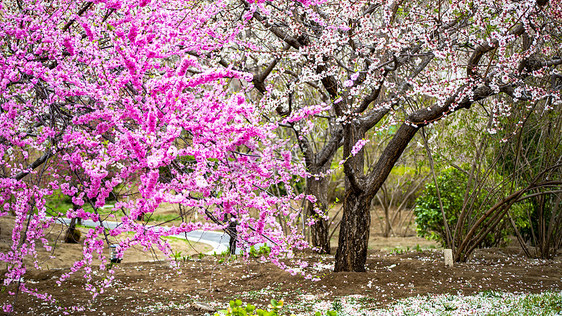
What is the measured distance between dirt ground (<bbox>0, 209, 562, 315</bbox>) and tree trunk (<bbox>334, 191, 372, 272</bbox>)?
26 cm

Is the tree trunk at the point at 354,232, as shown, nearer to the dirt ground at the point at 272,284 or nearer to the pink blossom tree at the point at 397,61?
the pink blossom tree at the point at 397,61

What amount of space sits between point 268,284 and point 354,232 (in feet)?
5.63

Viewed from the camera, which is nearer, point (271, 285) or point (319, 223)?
point (271, 285)

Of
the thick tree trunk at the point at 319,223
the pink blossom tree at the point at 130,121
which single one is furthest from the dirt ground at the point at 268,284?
the pink blossom tree at the point at 130,121

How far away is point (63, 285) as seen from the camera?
7895 millimetres

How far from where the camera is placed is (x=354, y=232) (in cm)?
752

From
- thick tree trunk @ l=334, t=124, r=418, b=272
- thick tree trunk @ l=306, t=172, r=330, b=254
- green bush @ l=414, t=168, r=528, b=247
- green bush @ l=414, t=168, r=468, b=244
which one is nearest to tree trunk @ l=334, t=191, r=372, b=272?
thick tree trunk @ l=334, t=124, r=418, b=272

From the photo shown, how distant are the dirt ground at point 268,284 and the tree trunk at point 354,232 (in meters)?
0.26

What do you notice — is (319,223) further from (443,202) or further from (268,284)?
(443,202)

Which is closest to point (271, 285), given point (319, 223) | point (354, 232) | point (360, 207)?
point (354, 232)

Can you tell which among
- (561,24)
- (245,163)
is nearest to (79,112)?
(245,163)

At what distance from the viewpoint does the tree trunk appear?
7516mm

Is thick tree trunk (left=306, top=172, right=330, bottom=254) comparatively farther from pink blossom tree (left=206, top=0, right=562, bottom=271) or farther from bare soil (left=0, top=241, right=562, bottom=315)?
pink blossom tree (left=206, top=0, right=562, bottom=271)

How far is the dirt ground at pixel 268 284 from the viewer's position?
6.52 meters
